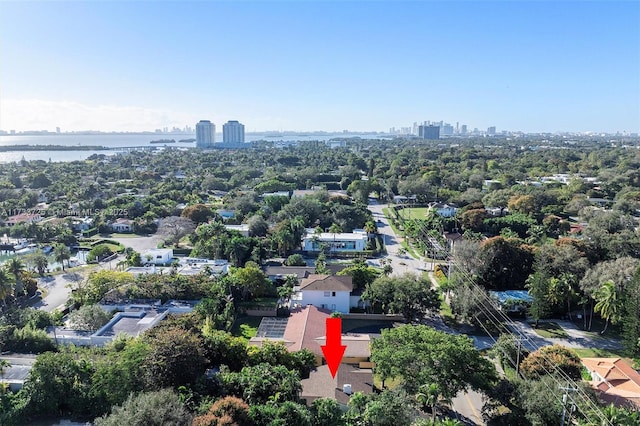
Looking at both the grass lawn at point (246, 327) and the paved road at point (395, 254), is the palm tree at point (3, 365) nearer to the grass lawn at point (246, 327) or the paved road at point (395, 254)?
the grass lawn at point (246, 327)

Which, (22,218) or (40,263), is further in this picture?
(22,218)

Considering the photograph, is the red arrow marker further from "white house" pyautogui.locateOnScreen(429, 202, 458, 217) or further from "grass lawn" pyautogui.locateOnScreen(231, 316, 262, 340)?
"white house" pyautogui.locateOnScreen(429, 202, 458, 217)

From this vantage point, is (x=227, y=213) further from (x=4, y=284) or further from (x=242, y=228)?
(x=4, y=284)

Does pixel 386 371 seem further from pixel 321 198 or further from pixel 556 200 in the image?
pixel 556 200

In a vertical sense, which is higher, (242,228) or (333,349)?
(242,228)

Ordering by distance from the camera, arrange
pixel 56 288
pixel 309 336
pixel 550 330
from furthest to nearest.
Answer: pixel 56 288
pixel 550 330
pixel 309 336

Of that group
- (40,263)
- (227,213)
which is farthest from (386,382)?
(227,213)

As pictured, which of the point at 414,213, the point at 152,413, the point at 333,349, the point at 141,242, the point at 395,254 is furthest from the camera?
the point at 414,213

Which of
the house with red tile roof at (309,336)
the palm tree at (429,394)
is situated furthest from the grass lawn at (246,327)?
the palm tree at (429,394)
